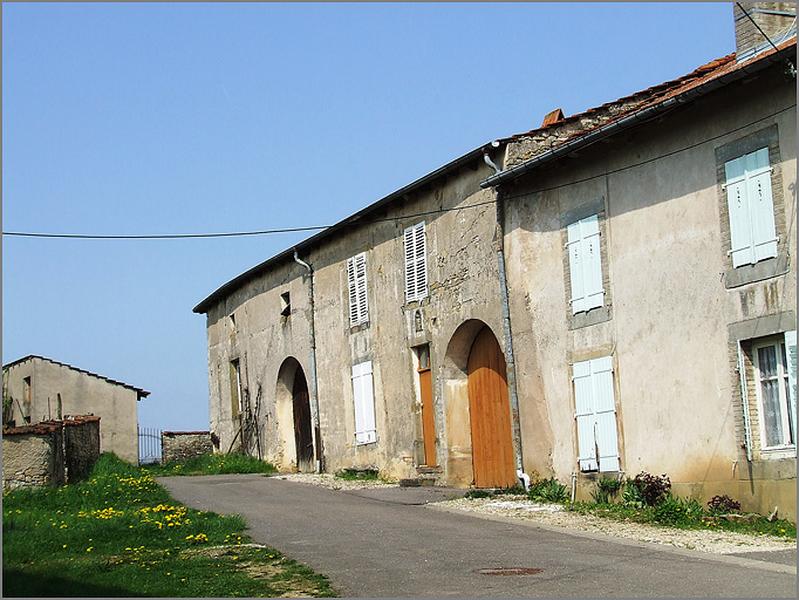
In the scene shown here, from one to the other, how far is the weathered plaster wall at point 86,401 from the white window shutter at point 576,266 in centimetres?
2365

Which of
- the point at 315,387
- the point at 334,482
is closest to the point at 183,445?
the point at 315,387

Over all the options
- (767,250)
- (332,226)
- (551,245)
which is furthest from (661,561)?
(332,226)

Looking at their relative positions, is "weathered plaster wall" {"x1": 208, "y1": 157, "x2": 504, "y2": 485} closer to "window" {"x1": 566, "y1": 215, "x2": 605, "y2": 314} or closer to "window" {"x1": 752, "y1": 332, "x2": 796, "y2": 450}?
"window" {"x1": 566, "y1": 215, "x2": 605, "y2": 314}

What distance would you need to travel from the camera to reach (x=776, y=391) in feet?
45.6

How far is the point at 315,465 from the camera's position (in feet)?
86.9

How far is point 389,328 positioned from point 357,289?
1626 millimetres

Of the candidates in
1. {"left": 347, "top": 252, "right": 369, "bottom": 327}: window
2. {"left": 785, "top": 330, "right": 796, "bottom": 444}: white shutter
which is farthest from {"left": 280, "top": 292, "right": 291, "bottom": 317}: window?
{"left": 785, "top": 330, "right": 796, "bottom": 444}: white shutter

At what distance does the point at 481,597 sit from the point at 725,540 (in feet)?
14.8

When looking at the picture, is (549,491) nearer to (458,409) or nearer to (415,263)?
(458,409)

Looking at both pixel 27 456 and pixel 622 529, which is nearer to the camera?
pixel 622 529

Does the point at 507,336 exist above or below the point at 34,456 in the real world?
above

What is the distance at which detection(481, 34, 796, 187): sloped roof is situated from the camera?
1351 centimetres

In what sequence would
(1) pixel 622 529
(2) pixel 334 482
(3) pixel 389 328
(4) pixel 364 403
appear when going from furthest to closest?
(4) pixel 364 403, (3) pixel 389 328, (2) pixel 334 482, (1) pixel 622 529

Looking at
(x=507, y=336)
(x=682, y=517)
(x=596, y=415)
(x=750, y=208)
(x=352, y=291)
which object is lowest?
(x=682, y=517)
